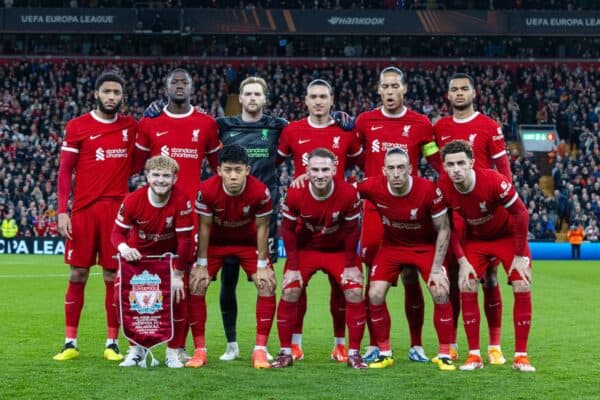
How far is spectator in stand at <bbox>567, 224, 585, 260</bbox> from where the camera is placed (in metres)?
29.5

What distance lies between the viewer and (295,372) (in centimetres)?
793

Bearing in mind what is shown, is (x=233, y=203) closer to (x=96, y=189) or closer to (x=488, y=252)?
(x=96, y=189)

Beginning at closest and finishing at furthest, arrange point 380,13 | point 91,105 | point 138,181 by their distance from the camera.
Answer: point 138,181
point 91,105
point 380,13

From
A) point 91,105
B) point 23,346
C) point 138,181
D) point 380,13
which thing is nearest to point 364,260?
point 23,346

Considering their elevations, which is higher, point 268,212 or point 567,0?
point 567,0

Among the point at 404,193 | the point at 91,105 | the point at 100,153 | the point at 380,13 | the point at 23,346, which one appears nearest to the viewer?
the point at 404,193

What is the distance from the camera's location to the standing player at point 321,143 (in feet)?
29.5


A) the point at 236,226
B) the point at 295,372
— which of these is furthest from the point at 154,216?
the point at 295,372

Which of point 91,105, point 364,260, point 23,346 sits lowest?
point 23,346

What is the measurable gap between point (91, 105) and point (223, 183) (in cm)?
3154

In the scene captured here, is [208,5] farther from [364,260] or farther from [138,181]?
[364,260]

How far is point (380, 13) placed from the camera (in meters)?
42.8

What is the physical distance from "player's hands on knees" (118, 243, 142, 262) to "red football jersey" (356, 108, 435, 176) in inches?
90.2

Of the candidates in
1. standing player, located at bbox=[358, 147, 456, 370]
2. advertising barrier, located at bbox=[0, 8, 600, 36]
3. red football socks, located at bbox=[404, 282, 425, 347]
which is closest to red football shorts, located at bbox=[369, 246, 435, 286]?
standing player, located at bbox=[358, 147, 456, 370]
